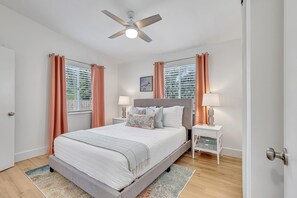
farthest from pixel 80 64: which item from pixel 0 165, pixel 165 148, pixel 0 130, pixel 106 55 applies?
pixel 165 148

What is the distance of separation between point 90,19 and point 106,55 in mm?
1716

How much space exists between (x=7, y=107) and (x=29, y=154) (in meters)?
1.06

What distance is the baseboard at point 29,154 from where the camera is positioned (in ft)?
9.16

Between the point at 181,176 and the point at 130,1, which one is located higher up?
the point at 130,1

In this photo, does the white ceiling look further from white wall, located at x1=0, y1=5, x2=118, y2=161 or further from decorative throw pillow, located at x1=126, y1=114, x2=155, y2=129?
decorative throw pillow, located at x1=126, y1=114, x2=155, y2=129

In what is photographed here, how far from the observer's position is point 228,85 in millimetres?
3070

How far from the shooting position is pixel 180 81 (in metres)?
3.74

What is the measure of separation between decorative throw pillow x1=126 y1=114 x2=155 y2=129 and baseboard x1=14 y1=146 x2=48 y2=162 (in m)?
1.95

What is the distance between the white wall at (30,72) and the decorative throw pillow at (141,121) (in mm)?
1931

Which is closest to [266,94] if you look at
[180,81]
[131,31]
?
[131,31]

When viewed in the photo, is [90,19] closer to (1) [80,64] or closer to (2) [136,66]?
(1) [80,64]

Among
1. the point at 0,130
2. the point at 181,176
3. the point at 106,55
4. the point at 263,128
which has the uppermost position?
the point at 106,55

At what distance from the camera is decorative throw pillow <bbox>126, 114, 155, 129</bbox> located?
115 inches

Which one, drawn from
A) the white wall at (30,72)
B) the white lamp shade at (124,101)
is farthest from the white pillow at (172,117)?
the white wall at (30,72)
